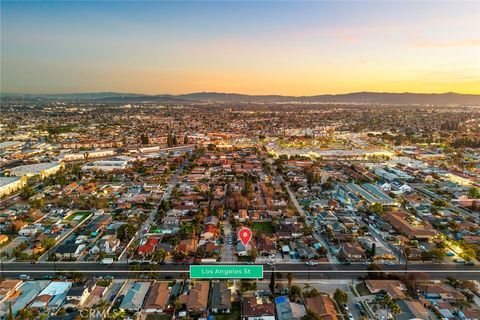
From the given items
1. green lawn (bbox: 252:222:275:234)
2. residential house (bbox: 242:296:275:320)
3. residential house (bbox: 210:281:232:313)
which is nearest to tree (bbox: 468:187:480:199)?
green lawn (bbox: 252:222:275:234)

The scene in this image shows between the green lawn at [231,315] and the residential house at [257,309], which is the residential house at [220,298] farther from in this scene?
the residential house at [257,309]

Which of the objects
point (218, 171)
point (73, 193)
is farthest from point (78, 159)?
point (218, 171)

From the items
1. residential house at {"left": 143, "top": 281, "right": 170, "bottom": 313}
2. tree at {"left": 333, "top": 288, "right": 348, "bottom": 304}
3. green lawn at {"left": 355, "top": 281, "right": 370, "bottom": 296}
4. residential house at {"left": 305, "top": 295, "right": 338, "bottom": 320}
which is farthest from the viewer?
green lawn at {"left": 355, "top": 281, "right": 370, "bottom": 296}

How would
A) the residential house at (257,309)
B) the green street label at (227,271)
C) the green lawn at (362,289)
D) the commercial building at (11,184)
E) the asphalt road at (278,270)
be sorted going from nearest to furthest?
the green street label at (227,271), the residential house at (257,309), the green lawn at (362,289), the asphalt road at (278,270), the commercial building at (11,184)

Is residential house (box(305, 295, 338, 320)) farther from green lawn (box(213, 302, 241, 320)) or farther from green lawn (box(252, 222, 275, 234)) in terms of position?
green lawn (box(252, 222, 275, 234))

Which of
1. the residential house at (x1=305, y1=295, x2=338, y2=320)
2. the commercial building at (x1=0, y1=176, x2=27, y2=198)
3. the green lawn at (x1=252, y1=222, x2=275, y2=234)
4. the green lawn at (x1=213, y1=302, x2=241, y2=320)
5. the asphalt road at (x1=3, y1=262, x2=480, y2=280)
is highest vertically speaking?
the commercial building at (x1=0, y1=176, x2=27, y2=198)

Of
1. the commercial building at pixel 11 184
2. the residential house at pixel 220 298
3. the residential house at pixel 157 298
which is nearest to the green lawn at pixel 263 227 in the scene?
the residential house at pixel 220 298

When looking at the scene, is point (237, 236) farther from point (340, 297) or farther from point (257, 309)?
point (340, 297)

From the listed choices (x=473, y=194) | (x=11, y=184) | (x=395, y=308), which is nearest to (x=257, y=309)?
(x=395, y=308)
